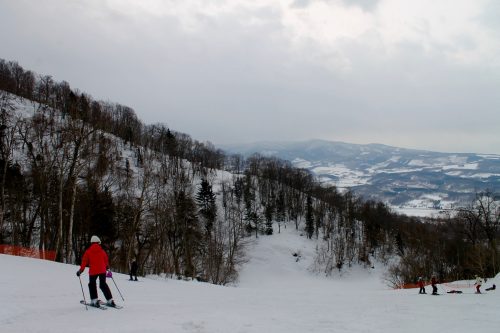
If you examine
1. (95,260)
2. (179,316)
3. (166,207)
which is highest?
(166,207)

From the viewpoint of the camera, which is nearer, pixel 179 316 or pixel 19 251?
pixel 179 316

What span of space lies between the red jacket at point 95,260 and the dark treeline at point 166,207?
18.7 meters

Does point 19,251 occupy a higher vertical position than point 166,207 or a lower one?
lower

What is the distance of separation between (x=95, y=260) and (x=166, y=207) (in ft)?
101

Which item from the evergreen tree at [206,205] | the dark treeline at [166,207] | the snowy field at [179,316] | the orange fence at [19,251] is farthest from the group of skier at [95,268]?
the evergreen tree at [206,205]

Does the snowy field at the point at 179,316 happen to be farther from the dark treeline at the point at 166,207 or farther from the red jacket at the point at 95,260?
the dark treeline at the point at 166,207

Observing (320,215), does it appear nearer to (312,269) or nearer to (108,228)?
(312,269)

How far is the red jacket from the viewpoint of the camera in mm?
10953

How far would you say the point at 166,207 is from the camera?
136 ft

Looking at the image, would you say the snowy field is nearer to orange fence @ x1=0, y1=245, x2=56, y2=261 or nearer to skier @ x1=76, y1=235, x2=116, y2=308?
skier @ x1=76, y1=235, x2=116, y2=308

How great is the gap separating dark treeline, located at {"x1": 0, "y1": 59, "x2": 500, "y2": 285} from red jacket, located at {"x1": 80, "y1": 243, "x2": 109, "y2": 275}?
18.7 metres

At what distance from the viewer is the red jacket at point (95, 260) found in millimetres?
10953

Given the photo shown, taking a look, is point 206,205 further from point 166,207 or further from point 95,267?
point 95,267

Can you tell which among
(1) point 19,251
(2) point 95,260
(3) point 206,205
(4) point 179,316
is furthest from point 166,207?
(3) point 206,205
